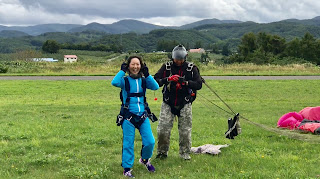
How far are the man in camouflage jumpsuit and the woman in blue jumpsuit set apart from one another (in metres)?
0.55

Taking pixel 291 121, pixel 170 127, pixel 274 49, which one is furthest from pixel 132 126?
pixel 274 49

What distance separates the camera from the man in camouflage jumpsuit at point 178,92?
19.9ft

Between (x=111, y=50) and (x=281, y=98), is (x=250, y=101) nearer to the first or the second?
(x=281, y=98)

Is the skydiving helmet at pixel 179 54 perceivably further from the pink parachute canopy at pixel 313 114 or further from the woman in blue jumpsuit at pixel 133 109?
the pink parachute canopy at pixel 313 114

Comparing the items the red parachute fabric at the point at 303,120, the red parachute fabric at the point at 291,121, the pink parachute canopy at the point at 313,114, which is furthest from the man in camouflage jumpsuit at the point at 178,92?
the pink parachute canopy at the point at 313,114

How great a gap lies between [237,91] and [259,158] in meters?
15.0

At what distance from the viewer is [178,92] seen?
614 cm

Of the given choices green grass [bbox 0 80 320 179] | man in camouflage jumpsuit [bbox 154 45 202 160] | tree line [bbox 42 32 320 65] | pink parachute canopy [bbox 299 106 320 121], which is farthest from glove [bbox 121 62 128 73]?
tree line [bbox 42 32 320 65]

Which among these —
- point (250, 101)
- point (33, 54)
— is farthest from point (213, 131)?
point (33, 54)

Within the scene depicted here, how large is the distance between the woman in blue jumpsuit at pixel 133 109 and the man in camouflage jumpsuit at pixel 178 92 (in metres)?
0.55

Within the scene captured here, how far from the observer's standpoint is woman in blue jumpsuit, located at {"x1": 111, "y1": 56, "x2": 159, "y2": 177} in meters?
5.47

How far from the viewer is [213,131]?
9.40 m

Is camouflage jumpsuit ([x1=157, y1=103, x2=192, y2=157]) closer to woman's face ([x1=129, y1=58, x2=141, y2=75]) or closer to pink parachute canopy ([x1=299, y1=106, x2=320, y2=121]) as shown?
woman's face ([x1=129, y1=58, x2=141, y2=75])

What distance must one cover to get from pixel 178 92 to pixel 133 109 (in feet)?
3.51
